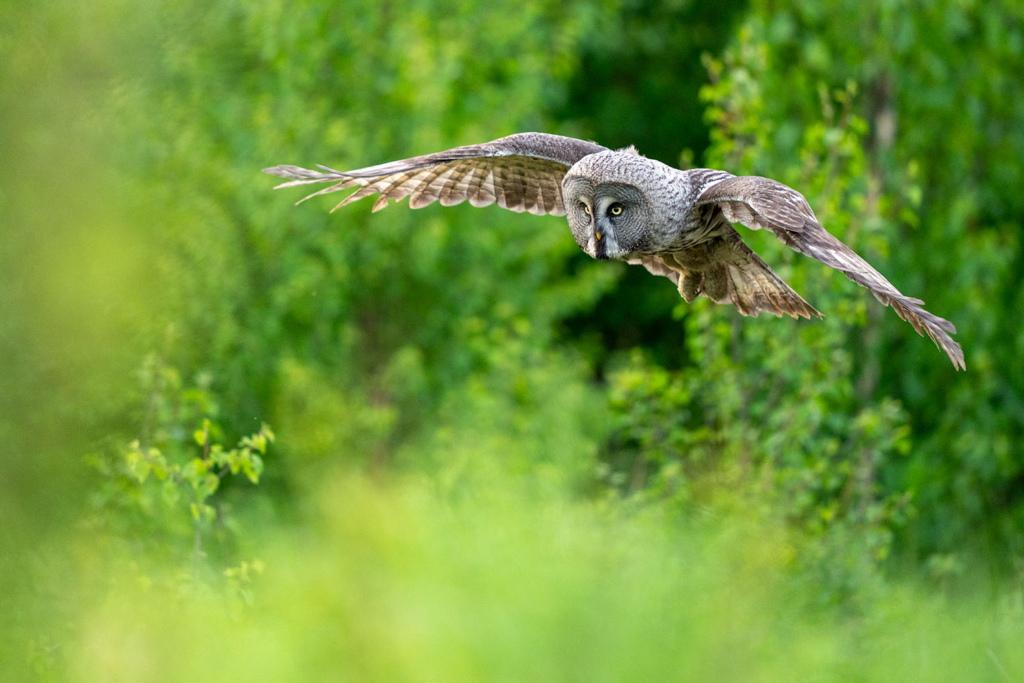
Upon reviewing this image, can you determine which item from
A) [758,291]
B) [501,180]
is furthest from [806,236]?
[501,180]

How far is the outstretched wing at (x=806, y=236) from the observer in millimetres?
3789

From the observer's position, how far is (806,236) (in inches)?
162

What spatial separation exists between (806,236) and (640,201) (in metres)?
0.98

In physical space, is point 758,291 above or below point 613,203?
below

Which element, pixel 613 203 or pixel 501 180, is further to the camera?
pixel 501 180

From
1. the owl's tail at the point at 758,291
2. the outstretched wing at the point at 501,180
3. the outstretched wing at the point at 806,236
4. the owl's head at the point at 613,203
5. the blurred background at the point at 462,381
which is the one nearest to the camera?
the blurred background at the point at 462,381

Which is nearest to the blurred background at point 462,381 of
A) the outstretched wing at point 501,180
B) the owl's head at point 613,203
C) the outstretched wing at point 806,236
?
the outstretched wing at point 806,236

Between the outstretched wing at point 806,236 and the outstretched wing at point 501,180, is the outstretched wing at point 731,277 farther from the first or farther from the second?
the outstretched wing at point 806,236

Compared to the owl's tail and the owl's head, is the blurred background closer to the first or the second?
the owl's tail

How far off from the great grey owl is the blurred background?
95cm

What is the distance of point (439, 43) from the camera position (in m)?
9.39

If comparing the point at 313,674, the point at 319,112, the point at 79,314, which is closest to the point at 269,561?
the point at 313,674

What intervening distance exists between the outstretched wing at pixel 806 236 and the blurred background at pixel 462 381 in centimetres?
86

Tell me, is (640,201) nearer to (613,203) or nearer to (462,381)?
(613,203)
